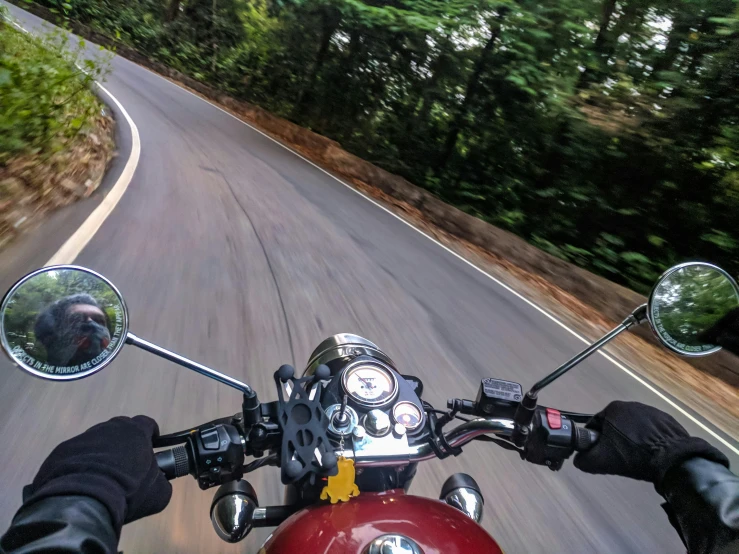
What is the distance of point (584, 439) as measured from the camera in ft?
6.07

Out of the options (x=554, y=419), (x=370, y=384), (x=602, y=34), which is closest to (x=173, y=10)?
(x=602, y=34)

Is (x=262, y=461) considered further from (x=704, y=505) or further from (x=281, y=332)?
(x=281, y=332)

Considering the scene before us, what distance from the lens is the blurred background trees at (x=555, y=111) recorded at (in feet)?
33.6

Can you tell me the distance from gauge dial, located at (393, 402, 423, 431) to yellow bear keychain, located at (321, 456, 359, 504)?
0.91 ft

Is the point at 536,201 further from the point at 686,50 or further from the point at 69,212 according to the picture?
the point at 69,212

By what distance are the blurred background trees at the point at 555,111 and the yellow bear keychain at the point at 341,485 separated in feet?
33.4

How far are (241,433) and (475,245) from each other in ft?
36.1

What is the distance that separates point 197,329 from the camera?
4.84 meters

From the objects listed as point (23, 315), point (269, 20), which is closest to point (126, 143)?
point (23, 315)

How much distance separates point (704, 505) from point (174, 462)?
142 centimetres

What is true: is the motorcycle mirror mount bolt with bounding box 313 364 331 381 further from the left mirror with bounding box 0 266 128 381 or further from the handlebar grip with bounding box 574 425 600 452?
the handlebar grip with bounding box 574 425 600 452

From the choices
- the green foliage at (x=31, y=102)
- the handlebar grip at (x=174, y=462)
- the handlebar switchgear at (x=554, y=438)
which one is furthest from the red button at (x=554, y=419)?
the green foliage at (x=31, y=102)

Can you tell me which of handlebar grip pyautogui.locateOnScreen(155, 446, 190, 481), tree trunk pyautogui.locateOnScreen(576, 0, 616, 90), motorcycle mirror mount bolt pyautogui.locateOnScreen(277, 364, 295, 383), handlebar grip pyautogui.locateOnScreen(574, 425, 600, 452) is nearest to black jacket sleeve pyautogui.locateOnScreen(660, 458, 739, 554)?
handlebar grip pyautogui.locateOnScreen(574, 425, 600, 452)

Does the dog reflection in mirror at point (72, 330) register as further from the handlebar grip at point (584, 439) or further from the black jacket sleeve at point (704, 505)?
the black jacket sleeve at point (704, 505)
